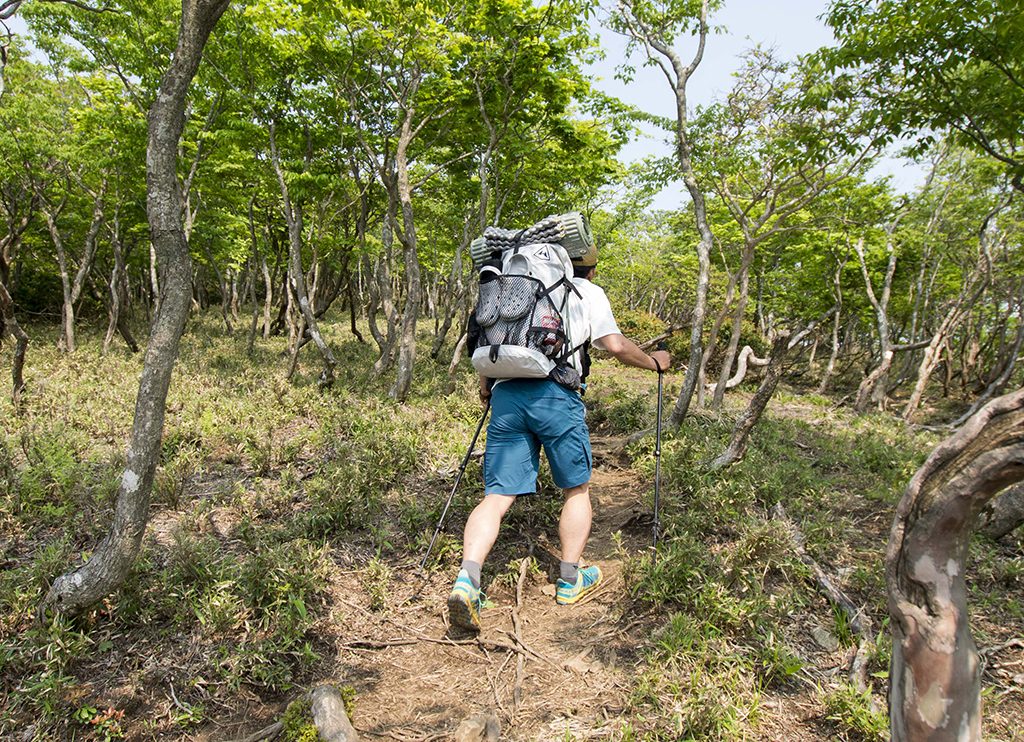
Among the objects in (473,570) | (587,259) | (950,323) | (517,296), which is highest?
(950,323)

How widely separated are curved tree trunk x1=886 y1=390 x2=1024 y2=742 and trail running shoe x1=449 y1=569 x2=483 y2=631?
2.17m

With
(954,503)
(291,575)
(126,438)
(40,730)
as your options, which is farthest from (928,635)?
(126,438)

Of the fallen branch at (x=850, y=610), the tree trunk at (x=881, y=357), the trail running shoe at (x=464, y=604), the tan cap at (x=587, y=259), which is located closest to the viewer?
the fallen branch at (x=850, y=610)

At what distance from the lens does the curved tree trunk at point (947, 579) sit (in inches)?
59.7

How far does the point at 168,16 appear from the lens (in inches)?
378

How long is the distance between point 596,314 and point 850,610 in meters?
2.46

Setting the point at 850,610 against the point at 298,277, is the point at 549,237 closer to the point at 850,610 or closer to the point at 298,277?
the point at 850,610

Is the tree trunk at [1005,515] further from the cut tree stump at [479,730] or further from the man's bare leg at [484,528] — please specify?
the cut tree stump at [479,730]

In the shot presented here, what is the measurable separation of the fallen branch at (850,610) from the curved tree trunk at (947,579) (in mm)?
1474

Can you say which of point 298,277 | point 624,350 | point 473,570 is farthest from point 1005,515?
Answer: point 298,277

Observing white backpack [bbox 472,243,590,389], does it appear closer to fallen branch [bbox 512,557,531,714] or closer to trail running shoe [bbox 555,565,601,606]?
trail running shoe [bbox 555,565,601,606]

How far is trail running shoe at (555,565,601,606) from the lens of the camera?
3.79 m

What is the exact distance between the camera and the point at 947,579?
157cm

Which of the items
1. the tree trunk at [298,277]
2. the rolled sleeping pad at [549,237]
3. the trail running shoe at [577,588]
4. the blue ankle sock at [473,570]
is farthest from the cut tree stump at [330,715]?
the tree trunk at [298,277]
